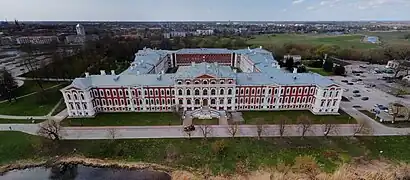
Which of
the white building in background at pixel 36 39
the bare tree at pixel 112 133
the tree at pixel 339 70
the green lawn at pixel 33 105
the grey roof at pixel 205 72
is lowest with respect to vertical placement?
the bare tree at pixel 112 133

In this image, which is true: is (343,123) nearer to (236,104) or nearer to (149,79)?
(236,104)

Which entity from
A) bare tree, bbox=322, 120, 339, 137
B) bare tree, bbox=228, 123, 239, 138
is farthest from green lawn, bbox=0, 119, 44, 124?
bare tree, bbox=322, 120, 339, 137

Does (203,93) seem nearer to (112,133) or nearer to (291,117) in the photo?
(291,117)

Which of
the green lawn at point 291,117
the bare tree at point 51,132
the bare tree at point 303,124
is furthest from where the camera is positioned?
the green lawn at point 291,117

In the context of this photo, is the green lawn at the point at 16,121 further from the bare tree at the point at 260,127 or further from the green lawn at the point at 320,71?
the green lawn at the point at 320,71

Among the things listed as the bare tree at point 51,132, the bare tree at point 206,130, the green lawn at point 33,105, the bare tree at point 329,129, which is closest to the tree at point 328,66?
the bare tree at point 329,129

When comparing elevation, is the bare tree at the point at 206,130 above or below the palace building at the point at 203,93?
below
